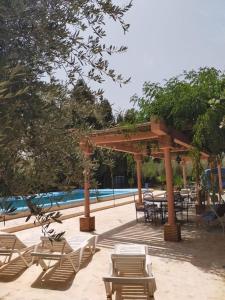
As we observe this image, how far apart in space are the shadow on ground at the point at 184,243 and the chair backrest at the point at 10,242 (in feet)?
7.39

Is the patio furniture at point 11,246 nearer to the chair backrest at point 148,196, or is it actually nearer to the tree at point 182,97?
the tree at point 182,97

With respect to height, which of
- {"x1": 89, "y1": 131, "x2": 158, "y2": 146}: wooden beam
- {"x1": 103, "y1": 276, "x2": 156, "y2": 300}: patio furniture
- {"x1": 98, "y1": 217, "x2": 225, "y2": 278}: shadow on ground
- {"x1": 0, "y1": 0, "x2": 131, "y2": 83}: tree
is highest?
{"x1": 89, "y1": 131, "x2": 158, "y2": 146}: wooden beam

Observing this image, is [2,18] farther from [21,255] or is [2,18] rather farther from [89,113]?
[21,255]

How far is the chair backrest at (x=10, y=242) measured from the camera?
22.4ft

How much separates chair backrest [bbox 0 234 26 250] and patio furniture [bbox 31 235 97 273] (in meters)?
0.53

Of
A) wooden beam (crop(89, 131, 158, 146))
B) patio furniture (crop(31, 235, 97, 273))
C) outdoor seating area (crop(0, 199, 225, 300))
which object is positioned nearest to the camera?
outdoor seating area (crop(0, 199, 225, 300))

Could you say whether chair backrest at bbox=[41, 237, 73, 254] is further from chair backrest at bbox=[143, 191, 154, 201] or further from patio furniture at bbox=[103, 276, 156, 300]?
chair backrest at bbox=[143, 191, 154, 201]

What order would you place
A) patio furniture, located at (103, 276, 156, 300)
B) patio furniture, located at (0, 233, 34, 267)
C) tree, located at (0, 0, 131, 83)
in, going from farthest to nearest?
patio furniture, located at (0, 233, 34, 267) < patio furniture, located at (103, 276, 156, 300) < tree, located at (0, 0, 131, 83)

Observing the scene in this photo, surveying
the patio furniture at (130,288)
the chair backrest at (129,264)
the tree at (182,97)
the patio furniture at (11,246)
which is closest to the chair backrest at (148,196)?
the tree at (182,97)

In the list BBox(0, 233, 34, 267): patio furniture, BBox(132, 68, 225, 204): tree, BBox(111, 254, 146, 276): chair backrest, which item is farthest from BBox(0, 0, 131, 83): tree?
BBox(132, 68, 225, 204): tree

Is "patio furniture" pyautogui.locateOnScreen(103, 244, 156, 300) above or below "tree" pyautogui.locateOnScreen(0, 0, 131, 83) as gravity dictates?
below

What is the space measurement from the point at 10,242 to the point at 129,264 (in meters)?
3.00

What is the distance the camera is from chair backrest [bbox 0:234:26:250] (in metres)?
6.82

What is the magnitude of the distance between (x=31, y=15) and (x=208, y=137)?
7.15 metres
